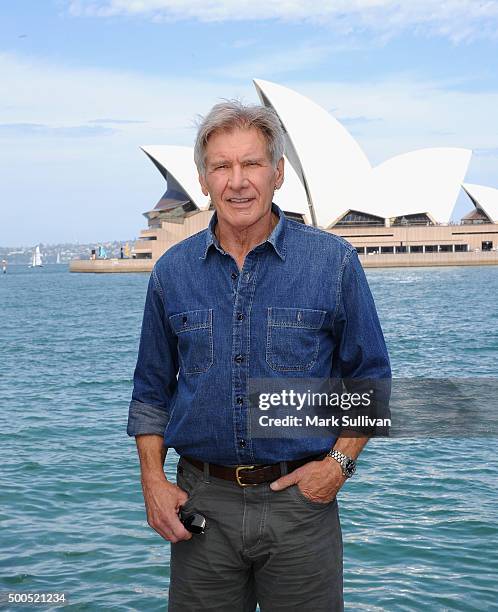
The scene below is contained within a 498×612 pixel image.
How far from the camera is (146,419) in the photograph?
7.25 ft

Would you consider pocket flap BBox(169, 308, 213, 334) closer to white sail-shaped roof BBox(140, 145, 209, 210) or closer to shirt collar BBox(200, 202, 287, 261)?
shirt collar BBox(200, 202, 287, 261)

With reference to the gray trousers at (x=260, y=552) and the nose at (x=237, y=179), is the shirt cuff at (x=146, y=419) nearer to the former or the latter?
the gray trousers at (x=260, y=552)

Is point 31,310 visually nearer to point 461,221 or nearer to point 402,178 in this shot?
point 402,178

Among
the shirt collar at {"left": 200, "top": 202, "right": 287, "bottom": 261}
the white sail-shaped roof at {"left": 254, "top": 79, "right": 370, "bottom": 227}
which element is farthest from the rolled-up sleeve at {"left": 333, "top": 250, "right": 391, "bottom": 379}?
the white sail-shaped roof at {"left": 254, "top": 79, "right": 370, "bottom": 227}

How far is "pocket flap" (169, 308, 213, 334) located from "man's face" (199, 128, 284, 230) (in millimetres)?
232

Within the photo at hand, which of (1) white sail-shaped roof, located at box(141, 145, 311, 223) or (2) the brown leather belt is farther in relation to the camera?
(1) white sail-shaped roof, located at box(141, 145, 311, 223)

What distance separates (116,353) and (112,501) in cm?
1158

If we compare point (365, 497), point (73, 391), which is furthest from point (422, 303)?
point (365, 497)

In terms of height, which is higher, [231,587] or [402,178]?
[402,178]

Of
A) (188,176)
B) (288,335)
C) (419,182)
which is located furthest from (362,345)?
(419,182)

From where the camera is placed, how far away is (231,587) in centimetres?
209

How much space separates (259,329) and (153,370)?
1.15 ft

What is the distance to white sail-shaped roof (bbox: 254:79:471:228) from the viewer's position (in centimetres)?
5312

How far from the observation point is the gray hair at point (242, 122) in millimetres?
2045
